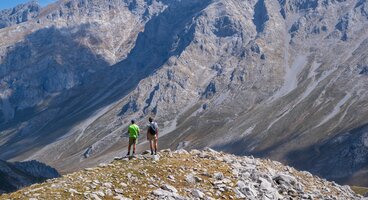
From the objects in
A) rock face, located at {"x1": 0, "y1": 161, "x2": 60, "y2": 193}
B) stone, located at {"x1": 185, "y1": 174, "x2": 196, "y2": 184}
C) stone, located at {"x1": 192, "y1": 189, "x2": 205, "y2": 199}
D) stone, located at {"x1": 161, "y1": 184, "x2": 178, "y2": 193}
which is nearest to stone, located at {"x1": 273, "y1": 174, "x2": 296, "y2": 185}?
stone, located at {"x1": 185, "y1": 174, "x2": 196, "y2": 184}

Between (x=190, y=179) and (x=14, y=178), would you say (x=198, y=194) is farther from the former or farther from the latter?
(x=14, y=178)

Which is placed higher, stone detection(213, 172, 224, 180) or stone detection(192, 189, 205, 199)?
stone detection(213, 172, 224, 180)

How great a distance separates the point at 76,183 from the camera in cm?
3288

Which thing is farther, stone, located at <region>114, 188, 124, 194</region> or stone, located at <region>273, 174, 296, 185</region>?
stone, located at <region>273, 174, 296, 185</region>

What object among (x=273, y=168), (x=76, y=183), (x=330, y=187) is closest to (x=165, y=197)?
(x=76, y=183)

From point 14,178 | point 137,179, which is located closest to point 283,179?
point 137,179

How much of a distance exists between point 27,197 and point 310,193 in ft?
62.9

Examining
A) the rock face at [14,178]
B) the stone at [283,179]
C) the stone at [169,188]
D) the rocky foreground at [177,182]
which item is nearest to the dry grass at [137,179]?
the rocky foreground at [177,182]

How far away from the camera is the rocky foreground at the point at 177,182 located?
32.1m

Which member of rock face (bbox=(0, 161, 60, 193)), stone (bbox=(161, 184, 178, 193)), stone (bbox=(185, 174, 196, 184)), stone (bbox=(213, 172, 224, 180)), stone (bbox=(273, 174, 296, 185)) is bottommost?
rock face (bbox=(0, 161, 60, 193))

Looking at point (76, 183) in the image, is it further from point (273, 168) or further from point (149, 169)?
point (273, 168)

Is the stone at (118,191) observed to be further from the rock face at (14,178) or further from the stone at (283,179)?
the rock face at (14,178)

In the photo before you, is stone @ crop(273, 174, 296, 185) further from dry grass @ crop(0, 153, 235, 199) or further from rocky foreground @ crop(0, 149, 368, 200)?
dry grass @ crop(0, 153, 235, 199)

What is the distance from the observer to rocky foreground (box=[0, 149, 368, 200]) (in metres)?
32.1
